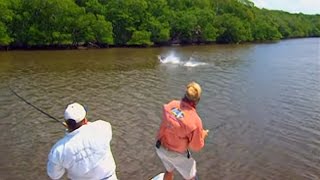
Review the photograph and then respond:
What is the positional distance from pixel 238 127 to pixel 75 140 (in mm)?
12171

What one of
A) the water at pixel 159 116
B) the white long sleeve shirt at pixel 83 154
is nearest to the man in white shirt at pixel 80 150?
the white long sleeve shirt at pixel 83 154

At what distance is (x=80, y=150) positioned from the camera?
5.13 metres

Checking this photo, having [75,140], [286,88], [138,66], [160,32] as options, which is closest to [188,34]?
[160,32]

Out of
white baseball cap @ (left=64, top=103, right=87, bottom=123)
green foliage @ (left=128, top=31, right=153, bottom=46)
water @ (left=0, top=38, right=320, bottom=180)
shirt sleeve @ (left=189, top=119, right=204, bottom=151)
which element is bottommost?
green foliage @ (left=128, top=31, right=153, bottom=46)

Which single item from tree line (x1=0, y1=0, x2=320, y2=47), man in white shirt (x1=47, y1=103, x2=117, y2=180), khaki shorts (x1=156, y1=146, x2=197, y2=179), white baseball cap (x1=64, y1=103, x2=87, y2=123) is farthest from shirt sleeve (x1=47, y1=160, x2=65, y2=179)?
tree line (x1=0, y1=0, x2=320, y2=47)

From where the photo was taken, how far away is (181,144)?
22.5 ft

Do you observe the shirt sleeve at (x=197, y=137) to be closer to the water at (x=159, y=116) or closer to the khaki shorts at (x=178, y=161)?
the khaki shorts at (x=178, y=161)

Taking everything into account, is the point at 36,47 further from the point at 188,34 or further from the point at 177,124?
the point at 177,124

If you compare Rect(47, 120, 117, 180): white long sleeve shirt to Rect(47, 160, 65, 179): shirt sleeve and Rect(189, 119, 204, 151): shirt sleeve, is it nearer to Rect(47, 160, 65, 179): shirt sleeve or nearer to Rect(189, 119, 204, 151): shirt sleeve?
Rect(47, 160, 65, 179): shirt sleeve

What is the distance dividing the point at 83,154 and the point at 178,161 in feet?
7.66

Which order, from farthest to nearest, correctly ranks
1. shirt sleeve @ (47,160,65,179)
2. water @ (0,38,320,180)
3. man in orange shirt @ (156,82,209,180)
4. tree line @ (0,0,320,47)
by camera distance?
tree line @ (0,0,320,47), water @ (0,38,320,180), man in orange shirt @ (156,82,209,180), shirt sleeve @ (47,160,65,179)

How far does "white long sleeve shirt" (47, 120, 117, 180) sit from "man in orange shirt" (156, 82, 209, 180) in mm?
1539

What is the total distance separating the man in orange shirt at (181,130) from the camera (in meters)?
6.61

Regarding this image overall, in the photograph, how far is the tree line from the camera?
201ft
